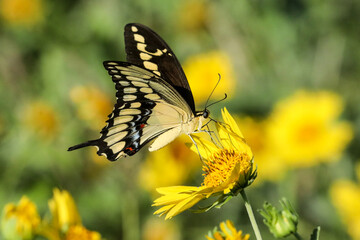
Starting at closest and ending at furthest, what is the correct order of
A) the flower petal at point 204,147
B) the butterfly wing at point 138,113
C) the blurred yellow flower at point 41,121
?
the flower petal at point 204,147
the butterfly wing at point 138,113
the blurred yellow flower at point 41,121

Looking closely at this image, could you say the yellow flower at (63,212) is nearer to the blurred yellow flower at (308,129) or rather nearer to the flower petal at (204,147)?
the flower petal at (204,147)

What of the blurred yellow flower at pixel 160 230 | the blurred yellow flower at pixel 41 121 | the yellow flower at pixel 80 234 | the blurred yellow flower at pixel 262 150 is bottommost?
the blurred yellow flower at pixel 160 230

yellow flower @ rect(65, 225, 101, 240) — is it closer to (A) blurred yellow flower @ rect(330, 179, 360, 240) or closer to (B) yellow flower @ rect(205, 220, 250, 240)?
(B) yellow flower @ rect(205, 220, 250, 240)

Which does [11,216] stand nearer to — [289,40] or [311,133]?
[311,133]

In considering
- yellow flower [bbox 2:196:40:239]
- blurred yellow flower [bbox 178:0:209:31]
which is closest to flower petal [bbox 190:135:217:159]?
yellow flower [bbox 2:196:40:239]

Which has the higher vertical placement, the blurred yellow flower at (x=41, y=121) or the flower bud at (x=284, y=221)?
the flower bud at (x=284, y=221)

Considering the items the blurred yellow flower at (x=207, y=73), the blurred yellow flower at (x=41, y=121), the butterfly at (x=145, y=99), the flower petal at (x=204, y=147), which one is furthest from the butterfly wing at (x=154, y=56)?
the blurred yellow flower at (x=207, y=73)

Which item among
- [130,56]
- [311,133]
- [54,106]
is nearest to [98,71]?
[54,106]

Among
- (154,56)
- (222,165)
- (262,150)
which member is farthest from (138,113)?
(262,150)
